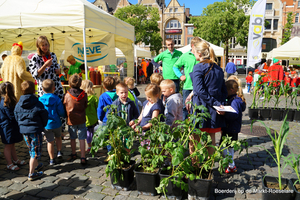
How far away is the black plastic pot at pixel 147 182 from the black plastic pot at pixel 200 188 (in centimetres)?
41

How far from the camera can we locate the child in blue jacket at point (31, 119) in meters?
3.13

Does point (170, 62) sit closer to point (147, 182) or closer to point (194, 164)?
point (194, 164)


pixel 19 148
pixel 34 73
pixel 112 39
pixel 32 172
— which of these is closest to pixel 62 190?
pixel 32 172

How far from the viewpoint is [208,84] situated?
9.67 ft

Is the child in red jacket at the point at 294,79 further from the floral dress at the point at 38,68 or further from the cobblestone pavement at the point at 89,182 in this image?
the floral dress at the point at 38,68

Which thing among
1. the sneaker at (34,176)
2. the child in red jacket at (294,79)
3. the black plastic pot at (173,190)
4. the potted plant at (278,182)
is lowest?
the sneaker at (34,176)

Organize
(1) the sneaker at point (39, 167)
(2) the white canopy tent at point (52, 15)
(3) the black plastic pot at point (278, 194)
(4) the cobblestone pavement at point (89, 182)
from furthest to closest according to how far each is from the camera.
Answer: (2) the white canopy tent at point (52, 15) < (1) the sneaker at point (39, 167) < (4) the cobblestone pavement at point (89, 182) < (3) the black plastic pot at point (278, 194)

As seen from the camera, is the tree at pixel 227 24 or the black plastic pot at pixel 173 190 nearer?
the black plastic pot at pixel 173 190

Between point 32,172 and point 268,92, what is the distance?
6.16 m

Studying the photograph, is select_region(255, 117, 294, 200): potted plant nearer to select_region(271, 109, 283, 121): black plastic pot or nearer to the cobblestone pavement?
the cobblestone pavement

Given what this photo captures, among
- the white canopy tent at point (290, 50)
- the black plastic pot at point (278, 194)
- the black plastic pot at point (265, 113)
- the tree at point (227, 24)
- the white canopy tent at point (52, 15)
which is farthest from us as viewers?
the tree at point (227, 24)

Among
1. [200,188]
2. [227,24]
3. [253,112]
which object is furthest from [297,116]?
[227,24]

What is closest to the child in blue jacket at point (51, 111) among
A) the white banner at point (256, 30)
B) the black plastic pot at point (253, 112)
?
the black plastic pot at point (253, 112)

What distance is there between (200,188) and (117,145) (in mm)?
1079
